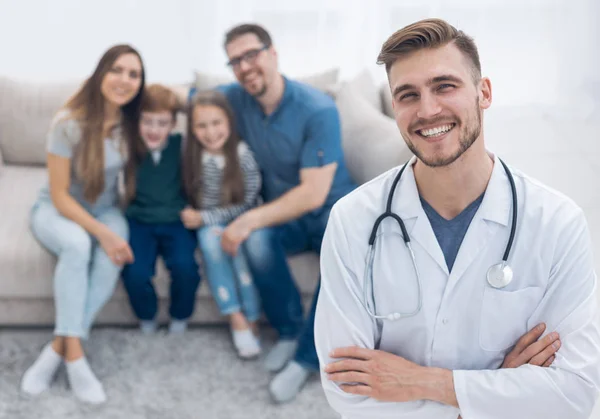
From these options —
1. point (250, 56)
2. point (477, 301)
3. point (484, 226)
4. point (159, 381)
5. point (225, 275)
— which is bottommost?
point (159, 381)

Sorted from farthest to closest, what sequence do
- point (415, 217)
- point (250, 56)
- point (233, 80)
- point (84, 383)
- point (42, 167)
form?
1. point (42, 167)
2. point (233, 80)
3. point (250, 56)
4. point (84, 383)
5. point (415, 217)

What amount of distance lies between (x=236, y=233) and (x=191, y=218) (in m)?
0.17

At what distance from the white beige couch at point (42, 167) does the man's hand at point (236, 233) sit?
18 cm

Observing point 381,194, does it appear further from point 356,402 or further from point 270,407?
point 270,407

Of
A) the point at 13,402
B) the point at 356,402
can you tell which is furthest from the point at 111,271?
the point at 356,402

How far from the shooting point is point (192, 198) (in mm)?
2422

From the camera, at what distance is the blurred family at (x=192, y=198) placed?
2250 millimetres

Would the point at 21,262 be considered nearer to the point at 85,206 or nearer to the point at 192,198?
the point at 85,206

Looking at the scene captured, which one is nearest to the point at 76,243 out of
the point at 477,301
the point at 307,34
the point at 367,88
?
the point at 367,88

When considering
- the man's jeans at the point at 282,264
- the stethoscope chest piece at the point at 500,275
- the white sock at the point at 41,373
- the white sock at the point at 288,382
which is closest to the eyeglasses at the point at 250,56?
the man's jeans at the point at 282,264

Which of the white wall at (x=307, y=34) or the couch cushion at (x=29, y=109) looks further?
the white wall at (x=307, y=34)

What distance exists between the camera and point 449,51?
125cm

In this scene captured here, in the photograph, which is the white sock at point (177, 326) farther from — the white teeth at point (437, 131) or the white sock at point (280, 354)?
the white teeth at point (437, 131)

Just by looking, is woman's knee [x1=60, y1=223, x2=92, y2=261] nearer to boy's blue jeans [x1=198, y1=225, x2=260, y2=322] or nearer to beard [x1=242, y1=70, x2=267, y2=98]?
boy's blue jeans [x1=198, y1=225, x2=260, y2=322]
